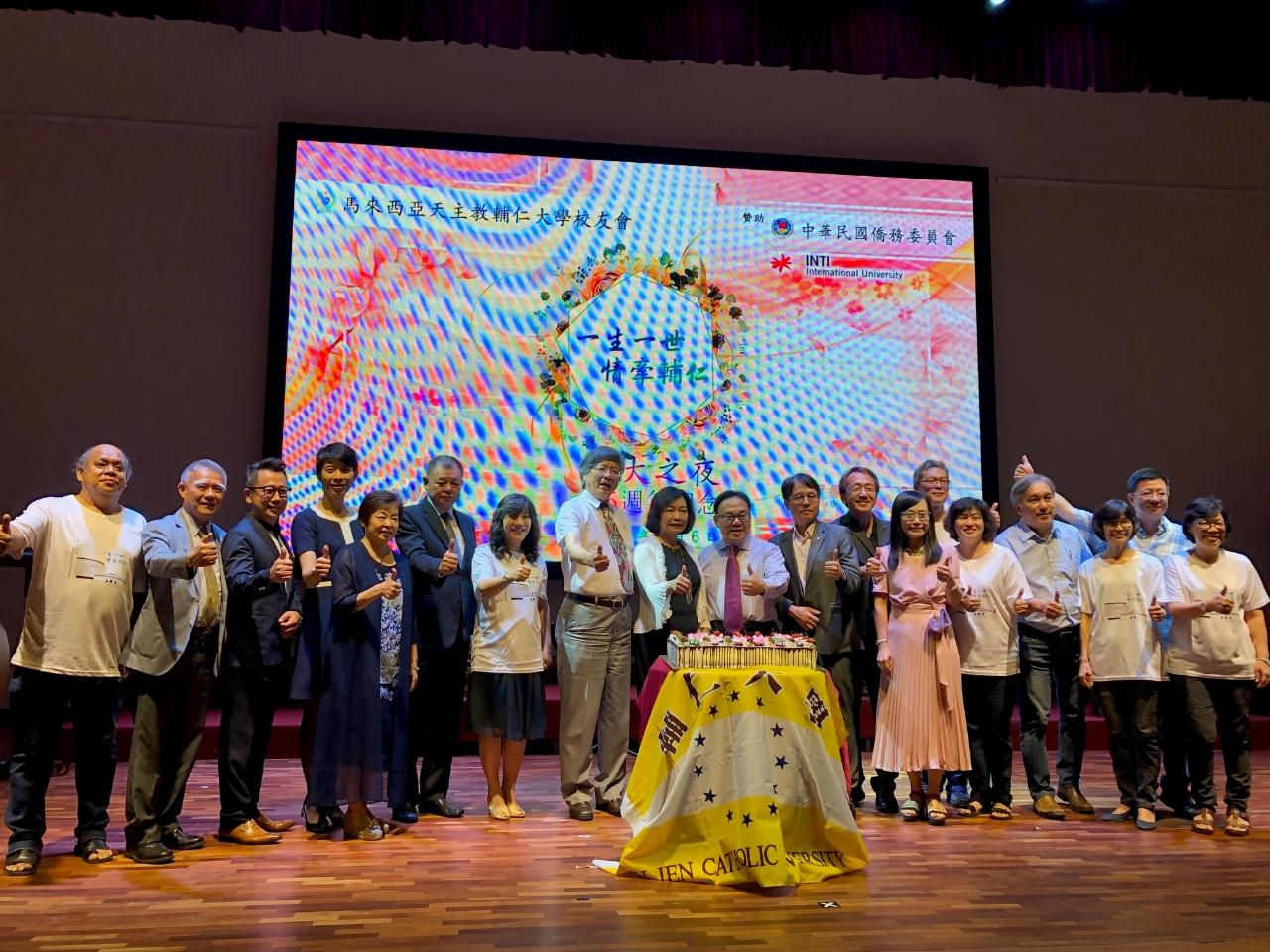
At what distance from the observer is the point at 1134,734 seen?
435 cm

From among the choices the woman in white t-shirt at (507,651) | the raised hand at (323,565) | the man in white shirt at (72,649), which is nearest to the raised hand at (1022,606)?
the woman in white t-shirt at (507,651)

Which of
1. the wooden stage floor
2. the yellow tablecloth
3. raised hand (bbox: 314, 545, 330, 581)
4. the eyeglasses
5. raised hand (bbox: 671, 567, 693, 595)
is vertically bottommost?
the wooden stage floor

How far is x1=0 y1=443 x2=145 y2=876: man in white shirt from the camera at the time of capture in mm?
3486

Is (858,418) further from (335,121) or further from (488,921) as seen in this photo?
(488,921)

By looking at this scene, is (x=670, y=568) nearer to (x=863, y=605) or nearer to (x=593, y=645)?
(x=593, y=645)

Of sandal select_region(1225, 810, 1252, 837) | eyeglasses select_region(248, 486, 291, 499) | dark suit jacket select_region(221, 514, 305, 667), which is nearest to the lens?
dark suit jacket select_region(221, 514, 305, 667)

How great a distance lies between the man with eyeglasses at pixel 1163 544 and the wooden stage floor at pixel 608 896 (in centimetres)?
29

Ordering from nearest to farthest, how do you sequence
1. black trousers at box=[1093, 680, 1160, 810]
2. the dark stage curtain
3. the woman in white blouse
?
black trousers at box=[1093, 680, 1160, 810], the woman in white blouse, the dark stage curtain

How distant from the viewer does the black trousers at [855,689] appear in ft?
14.7

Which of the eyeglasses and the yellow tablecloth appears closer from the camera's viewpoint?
the yellow tablecloth

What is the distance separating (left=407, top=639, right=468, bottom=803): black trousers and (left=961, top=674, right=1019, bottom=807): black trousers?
2085 mm

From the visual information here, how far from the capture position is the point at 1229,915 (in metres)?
3.07

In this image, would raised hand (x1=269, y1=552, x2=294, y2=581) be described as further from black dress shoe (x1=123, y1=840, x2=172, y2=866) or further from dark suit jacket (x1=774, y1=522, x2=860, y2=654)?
dark suit jacket (x1=774, y1=522, x2=860, y2=654)

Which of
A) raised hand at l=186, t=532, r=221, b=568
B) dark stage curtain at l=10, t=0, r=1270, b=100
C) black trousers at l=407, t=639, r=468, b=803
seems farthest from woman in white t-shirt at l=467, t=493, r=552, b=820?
dark stage curtain at l=10, t=0, r=1270, b=100
